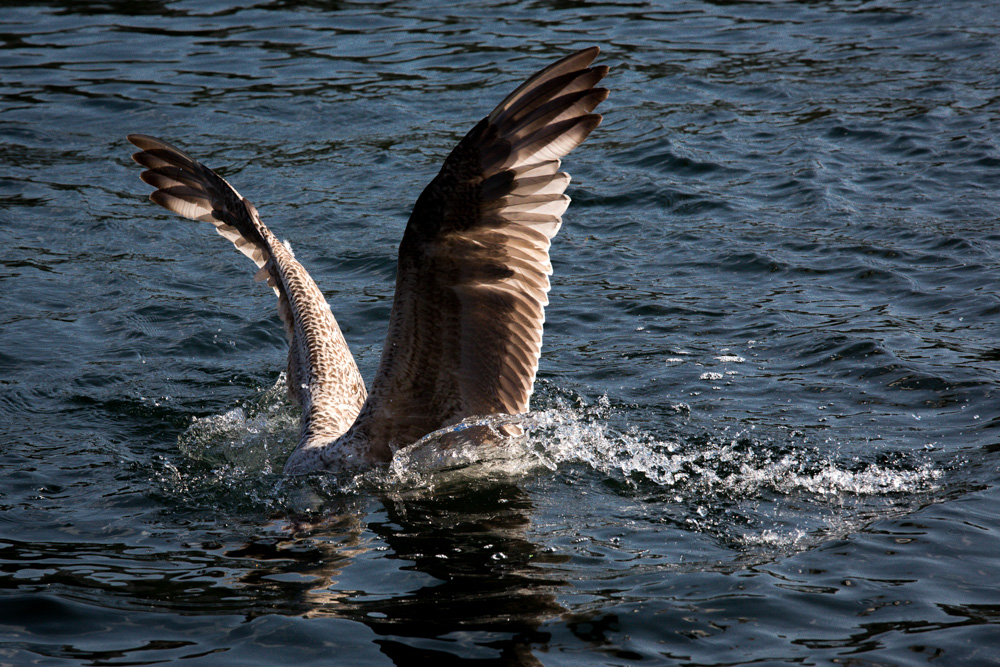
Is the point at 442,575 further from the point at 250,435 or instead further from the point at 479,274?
the point at 250,435

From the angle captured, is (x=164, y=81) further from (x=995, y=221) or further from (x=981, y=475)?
(x=981, y=475)

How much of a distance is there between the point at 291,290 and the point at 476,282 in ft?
6.31

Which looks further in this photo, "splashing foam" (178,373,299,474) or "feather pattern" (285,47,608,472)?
"splashing foam" (178,373,299,474)

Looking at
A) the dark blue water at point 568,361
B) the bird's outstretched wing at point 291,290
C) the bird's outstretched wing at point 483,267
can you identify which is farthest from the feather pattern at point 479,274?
the bird's outstretched wing at point 291,290

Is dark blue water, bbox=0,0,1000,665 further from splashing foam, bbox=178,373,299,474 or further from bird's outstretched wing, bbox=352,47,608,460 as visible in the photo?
bird's outstretched wing, bbox=352,47,608,460

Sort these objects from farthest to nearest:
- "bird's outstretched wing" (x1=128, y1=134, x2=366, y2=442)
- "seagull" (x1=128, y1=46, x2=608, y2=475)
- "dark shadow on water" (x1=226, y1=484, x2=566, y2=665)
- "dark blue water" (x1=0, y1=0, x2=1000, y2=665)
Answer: "bird's outstretched wing" (x1=128, y1=134, x2=366, y2=442), "seagull" (x1=128, y1=46, x2=608, y2=475), "dark blue water" (x1=0, y1=0, x2=1000, y2=665), "dark shadow on water" (x1=226, y1=484, x2=566, y2=665)

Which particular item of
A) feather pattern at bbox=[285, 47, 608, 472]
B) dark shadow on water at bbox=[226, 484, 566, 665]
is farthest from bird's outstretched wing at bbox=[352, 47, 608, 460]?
dark shadow on water at bbox=[226, 484, 566, 665]

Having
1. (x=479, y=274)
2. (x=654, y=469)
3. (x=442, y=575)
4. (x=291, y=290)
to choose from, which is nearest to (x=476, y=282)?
(x=479, y=274)

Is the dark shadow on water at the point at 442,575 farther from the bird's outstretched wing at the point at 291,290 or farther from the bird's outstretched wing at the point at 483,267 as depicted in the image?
the bird's outstretched wing at the point at 291,290

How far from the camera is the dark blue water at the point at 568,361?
4309mm

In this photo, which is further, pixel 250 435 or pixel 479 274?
pixel 250 435

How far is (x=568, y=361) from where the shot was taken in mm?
7230

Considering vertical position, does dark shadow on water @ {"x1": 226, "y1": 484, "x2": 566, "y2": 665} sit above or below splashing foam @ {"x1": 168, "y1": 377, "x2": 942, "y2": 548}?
below

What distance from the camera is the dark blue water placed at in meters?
4.31
